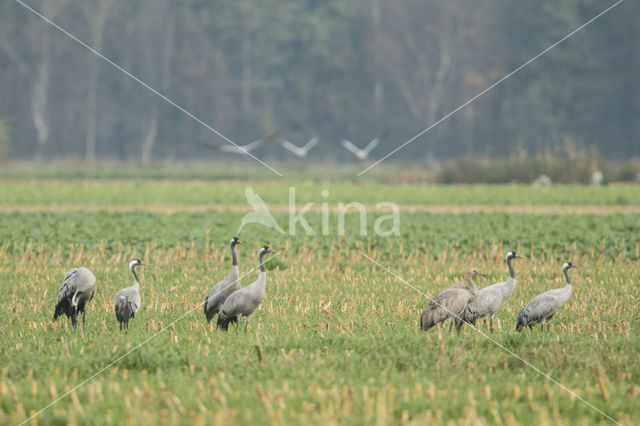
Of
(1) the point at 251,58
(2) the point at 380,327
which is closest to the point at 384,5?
(1) the point at 251,58

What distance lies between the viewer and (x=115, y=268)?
17.8m

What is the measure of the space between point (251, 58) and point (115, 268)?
231 feet

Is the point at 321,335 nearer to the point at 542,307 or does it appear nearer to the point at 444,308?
the point at 444,308

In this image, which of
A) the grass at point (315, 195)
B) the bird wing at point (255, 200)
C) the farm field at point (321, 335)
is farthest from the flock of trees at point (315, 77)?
the farm field at point (321, 335)

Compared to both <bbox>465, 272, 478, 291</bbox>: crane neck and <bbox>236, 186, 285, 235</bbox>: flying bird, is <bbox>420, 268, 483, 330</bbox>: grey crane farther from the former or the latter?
<bbox>236, 186, 285, 235</bbox>: flying bird

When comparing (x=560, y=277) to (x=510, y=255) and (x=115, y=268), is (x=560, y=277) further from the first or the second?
(x=115, y=268)

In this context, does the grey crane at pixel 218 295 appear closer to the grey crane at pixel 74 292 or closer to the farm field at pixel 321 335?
the farm field at pixel 321 335

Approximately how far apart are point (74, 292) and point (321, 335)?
3.58 m

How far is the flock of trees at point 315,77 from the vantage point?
77688 mm

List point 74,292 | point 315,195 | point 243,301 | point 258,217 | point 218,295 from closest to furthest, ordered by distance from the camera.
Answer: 1. point 243,301
2. point 74,292
3. point 218,295
4. point 258,217
5. point 315,195

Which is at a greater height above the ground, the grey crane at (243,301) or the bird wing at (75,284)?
the bird wing at (75,284)

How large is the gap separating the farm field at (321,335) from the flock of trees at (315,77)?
5724 cm

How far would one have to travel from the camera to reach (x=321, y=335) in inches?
424

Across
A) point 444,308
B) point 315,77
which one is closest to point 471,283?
point 444,308
